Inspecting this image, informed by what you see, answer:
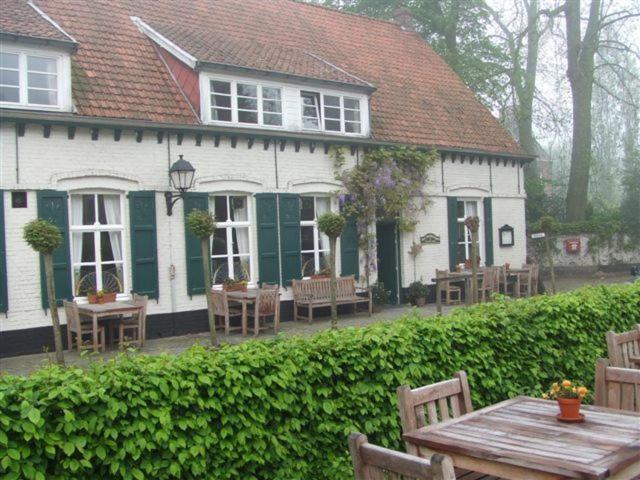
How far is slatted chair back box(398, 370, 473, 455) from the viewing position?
445 centimetres

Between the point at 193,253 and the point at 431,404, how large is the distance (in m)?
10.00

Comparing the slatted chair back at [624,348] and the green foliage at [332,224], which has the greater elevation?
the green foliage at [332,224]

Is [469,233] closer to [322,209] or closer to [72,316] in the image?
[322,209]

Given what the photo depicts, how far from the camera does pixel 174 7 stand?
17.5 meters

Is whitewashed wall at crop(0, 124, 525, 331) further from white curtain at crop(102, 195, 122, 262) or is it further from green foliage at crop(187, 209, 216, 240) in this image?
green foliage at crop(187, 209, 216, 240)

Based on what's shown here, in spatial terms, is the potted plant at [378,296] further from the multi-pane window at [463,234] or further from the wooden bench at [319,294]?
the multi-pane window at [463,234]

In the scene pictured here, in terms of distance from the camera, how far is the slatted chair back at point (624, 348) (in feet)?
20.1

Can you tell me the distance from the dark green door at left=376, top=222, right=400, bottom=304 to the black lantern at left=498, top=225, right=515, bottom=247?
4247 mm

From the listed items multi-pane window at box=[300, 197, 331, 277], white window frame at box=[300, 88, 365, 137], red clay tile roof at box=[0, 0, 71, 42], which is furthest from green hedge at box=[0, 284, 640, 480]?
white window frame at box=[300, 88, 365, 137]

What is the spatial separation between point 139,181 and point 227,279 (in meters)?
2.64

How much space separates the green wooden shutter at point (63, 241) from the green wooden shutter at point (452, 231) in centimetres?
1019

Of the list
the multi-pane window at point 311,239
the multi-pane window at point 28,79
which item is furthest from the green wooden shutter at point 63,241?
the multi-pane window at point 311,239

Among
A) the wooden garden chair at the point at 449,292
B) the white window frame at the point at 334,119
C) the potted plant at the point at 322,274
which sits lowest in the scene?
the wooden garden chair at the point at 449,292

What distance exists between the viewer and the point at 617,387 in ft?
16.6
